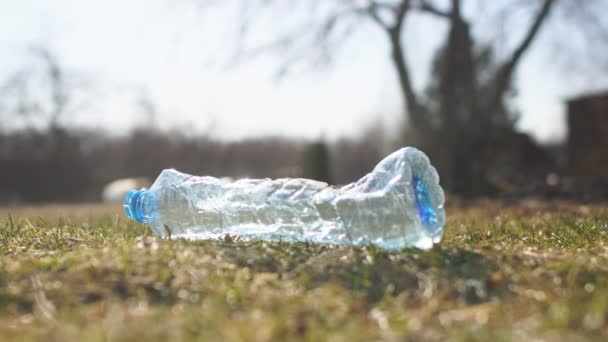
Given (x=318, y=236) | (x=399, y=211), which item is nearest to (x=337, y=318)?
(x=399, y=211)

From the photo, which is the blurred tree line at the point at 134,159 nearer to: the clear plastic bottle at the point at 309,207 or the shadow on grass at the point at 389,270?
the clear plastic bottle at the point at 309,207

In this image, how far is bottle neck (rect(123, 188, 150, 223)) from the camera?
318 cm

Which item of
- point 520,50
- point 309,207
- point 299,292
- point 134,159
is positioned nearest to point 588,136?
point 520,50

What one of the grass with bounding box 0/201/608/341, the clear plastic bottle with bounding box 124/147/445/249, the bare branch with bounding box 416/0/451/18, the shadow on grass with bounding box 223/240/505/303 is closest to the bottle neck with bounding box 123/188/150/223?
the clear plastic bottle with bounding box 124/147/445/249

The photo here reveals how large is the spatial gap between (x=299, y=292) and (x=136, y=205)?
1.61m

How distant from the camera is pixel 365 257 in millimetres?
2463

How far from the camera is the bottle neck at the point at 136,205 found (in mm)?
3180

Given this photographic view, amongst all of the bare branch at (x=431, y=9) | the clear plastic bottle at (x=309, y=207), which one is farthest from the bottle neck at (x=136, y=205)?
the bare branch at (x=431, y=9)

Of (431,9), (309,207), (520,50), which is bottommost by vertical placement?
(309,207)

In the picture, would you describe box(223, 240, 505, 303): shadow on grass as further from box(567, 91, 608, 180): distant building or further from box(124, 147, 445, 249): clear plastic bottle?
box(567, 91, 608, 180): distant building

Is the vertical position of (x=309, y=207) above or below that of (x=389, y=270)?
above

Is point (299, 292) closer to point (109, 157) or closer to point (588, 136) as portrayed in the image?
point (588, 136)

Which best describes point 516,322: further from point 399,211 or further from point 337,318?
point 399,211

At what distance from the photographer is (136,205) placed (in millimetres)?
3211
